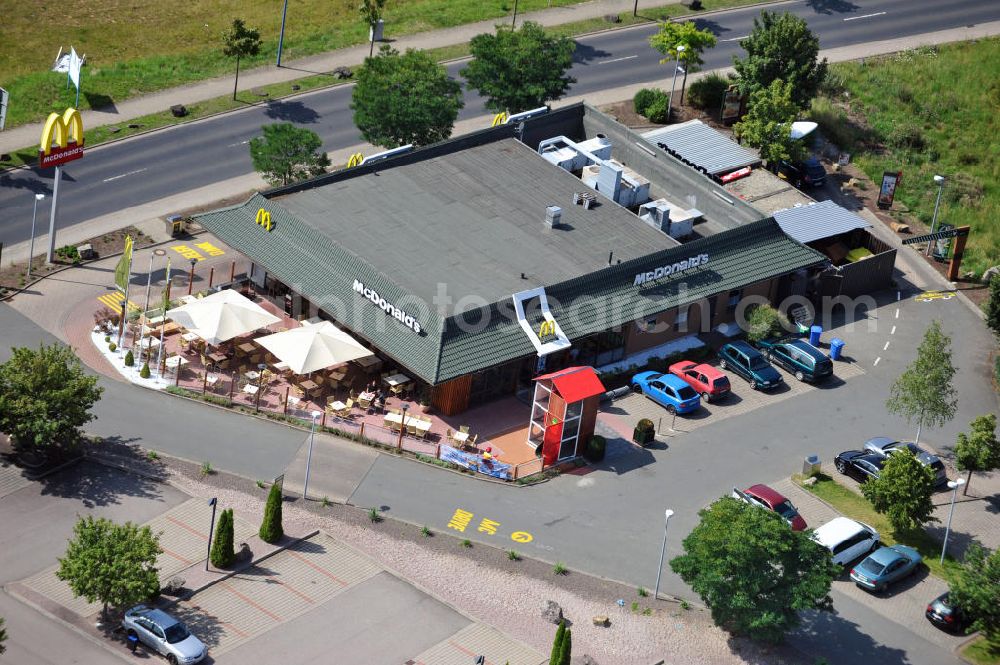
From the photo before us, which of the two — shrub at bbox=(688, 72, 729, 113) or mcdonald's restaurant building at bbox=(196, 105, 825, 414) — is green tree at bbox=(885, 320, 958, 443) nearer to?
mcdonald's restaurant building at bbox=(196, 105, 825, 414)

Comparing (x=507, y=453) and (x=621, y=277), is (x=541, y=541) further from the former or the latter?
(x=621, y=277)

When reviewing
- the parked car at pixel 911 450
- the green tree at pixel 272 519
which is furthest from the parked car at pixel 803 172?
the green tree at pixel 272 519

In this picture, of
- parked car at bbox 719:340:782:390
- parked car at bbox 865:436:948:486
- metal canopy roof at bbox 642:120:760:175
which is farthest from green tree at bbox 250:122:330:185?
parked car at bbox 865:436:948:486

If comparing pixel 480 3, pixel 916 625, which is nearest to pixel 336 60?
pixel 480 3

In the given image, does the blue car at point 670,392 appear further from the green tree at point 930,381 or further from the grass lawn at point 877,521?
the green tree at point 930,381

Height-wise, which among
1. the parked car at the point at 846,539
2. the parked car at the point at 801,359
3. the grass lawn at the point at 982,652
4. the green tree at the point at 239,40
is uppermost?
the green tree at the point at 239,40
